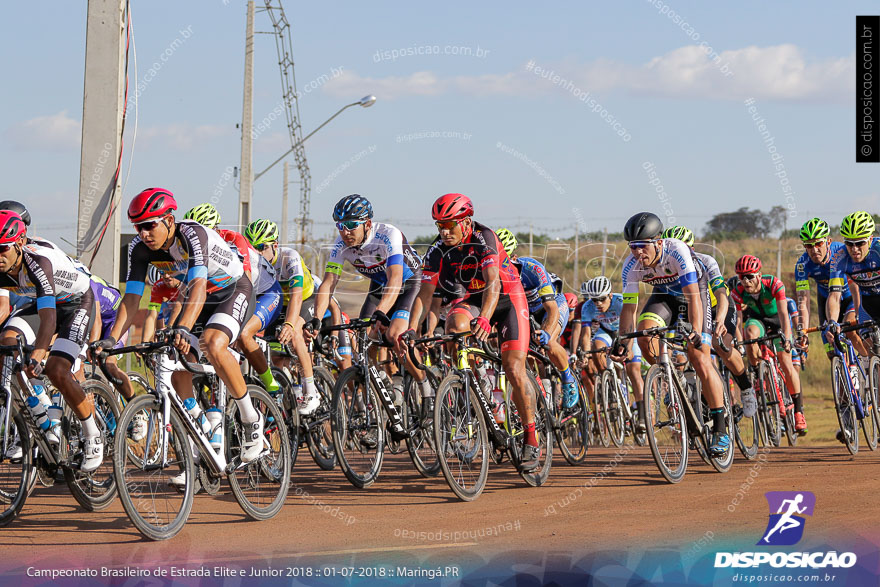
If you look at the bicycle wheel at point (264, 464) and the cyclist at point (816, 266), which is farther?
the cyclist at point (816, 266)

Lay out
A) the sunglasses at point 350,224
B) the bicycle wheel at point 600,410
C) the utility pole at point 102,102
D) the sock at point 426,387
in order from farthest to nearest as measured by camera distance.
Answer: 1. the bicycle wheel at point 600,410
2. the utility pole at point 102,102
3. the sunglasses at point 350,224
4. the sock at point 426,387

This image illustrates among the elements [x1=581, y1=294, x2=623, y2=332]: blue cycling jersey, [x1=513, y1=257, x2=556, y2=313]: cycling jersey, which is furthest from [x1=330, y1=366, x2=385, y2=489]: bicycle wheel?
[x1=581, y1=294, x2=623, y2=332]: blue cycling jersey

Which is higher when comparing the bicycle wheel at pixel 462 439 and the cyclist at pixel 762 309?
the cyclist at pixel 762 309

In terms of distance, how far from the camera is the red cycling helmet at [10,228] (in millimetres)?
6809

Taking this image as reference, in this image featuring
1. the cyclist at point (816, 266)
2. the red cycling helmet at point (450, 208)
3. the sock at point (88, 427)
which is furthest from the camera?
the cyclist at point (816, 266)

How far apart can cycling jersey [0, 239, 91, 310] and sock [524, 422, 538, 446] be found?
3.57m

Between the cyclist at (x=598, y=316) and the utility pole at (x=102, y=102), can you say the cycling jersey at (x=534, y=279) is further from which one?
the utility pole at (x=102, y=102)

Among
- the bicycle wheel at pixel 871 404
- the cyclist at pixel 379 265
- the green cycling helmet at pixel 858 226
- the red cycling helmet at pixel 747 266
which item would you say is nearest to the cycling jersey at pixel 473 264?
the cyclist at pixel 379 265

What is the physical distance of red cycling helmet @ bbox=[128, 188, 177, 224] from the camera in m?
6.59

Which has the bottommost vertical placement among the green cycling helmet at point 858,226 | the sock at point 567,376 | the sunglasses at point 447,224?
the sock at point 567,376

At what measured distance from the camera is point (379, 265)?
9.79 metres

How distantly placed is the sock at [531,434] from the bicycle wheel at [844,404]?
379 centimetres

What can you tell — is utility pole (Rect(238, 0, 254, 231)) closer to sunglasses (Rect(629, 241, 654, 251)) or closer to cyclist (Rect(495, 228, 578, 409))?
cyclist (Rect(495, 228, 578, 409))

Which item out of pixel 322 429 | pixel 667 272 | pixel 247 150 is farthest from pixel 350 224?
pixel 247 150
